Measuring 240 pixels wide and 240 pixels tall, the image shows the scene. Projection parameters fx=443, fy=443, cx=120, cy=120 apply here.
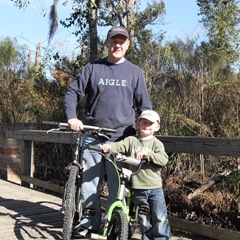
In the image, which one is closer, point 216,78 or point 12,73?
point 216,78

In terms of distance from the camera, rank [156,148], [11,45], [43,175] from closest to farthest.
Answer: [156,148], [43,175], [11,45]

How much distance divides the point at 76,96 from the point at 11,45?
68.7 ft

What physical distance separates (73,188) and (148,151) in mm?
779

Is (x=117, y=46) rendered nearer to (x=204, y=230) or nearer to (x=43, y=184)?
(x=204, y=230)

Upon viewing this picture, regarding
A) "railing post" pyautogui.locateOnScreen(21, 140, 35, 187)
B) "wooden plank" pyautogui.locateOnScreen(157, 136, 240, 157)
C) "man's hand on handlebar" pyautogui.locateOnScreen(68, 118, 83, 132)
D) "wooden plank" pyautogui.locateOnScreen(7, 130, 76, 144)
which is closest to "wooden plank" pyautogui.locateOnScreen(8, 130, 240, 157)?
"wooden plank" pyautogui.locateOnScreen(157, 136, 240, 157)

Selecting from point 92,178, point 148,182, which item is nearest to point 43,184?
point 92,178

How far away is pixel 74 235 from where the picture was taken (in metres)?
3.99

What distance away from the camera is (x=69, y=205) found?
3826 millimetres

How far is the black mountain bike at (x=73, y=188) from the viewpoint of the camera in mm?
3809

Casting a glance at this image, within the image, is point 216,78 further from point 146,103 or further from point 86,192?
point 86,192

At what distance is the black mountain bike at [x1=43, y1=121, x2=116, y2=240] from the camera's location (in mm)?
3809

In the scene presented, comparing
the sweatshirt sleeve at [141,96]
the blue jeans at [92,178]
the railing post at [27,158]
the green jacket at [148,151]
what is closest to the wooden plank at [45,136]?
the railing post at [27,158]

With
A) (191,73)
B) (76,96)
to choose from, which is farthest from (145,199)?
(191,73)

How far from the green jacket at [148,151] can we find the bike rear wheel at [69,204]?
0.52m
